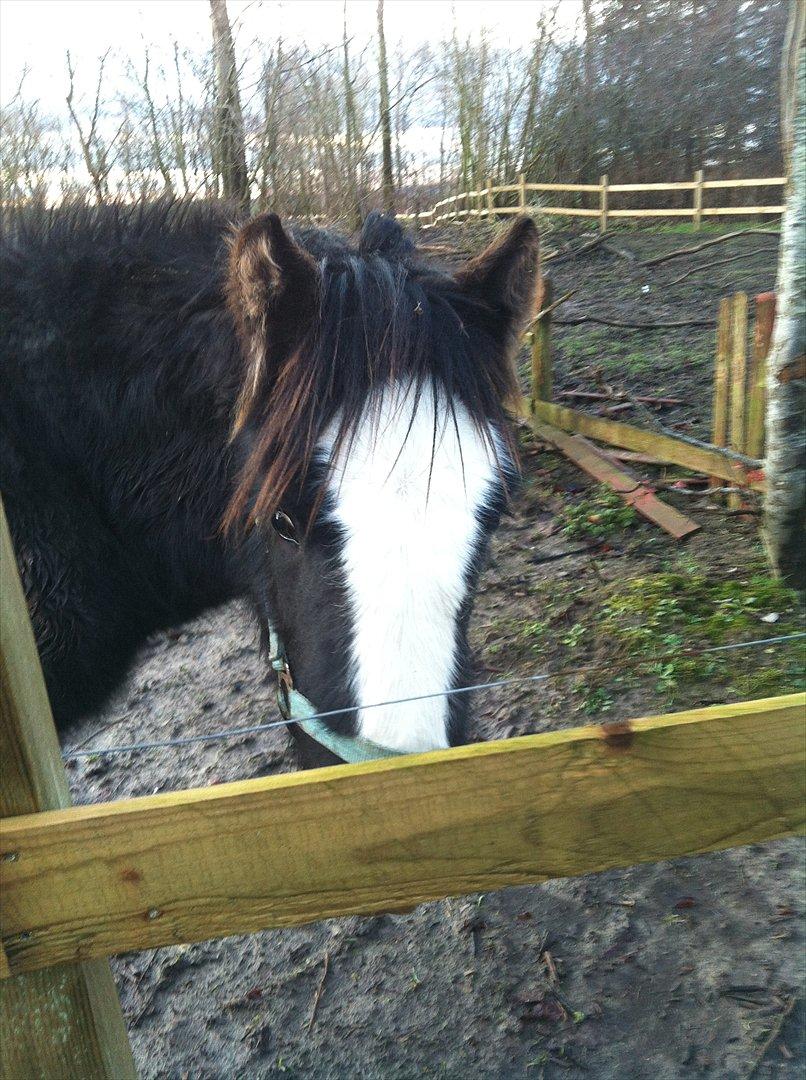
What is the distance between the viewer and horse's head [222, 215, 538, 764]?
5.16 ft

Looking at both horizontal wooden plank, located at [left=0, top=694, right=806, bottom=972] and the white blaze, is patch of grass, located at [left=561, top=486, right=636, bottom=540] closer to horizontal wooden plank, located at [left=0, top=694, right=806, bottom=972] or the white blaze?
the white blaze

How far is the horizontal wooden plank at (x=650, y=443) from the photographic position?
4891mm

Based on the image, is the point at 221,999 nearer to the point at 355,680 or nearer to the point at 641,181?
the point at 355,680

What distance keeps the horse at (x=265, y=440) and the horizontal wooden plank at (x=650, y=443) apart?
2351mm

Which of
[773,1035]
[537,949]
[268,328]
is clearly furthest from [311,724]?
[773,1035]

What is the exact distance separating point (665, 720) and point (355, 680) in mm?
656

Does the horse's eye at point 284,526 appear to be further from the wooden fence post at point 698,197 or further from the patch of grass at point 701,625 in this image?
the wooden fence post at point 698,197

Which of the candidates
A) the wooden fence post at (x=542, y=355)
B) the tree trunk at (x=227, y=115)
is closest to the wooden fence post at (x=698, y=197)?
the wooden fence post at (x=542, y=355)

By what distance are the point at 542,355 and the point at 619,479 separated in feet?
4.76

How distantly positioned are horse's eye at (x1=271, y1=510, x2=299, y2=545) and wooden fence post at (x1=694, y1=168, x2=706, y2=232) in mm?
11682

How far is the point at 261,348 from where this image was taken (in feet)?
6.21

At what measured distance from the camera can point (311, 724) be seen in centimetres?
178

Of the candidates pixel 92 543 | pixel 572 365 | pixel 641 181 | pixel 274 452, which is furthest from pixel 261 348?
pixel 641 181

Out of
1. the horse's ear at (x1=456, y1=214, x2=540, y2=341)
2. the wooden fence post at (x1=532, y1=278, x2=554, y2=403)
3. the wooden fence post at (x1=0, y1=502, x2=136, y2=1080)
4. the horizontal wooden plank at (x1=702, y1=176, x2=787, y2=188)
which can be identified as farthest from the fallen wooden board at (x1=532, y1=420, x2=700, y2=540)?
the horizontal wooden plank at (x1=702, y1=176, x2=787, y2=188)
